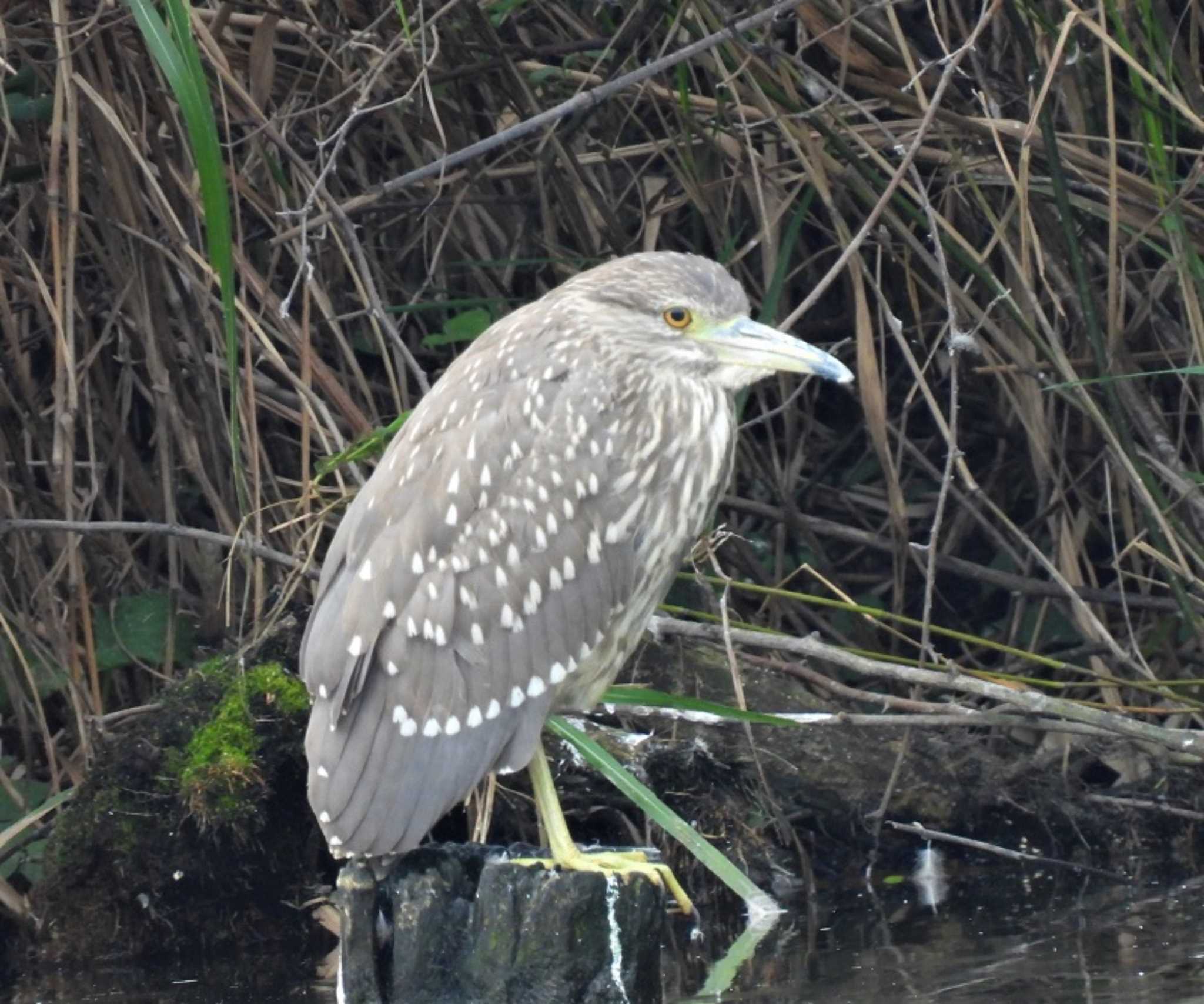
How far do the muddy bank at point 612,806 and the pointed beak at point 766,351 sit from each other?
50.8 inches

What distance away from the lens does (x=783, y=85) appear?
15.5 feet

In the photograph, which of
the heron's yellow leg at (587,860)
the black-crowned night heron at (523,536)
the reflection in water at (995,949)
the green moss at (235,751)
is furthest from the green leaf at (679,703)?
the green moss at (235,751)

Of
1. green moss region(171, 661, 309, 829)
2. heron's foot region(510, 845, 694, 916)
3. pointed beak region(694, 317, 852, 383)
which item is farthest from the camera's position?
green moss region(171, 661, 309, 829)

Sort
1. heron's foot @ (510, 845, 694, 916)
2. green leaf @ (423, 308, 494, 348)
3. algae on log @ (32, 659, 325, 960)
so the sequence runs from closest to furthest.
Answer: heron's foot @ (510, 845, 694, 916) → algae on log @ (32, 659, 325, 960) → green leaf @ (423, 308, 494, 348)

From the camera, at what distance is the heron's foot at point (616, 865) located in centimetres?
309

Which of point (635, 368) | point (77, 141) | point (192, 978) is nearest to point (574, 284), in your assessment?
point (635, 368)

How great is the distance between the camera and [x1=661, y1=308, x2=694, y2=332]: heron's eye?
356cm

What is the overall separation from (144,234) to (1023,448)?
8.61 feet

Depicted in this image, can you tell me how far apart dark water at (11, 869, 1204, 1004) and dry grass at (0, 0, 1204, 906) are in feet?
1.85

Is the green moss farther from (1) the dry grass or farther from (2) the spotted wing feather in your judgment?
(2) the spotted wing feather

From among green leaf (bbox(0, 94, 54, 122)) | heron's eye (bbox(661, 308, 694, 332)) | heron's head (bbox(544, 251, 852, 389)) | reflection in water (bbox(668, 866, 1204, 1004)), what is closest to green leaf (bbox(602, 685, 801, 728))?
reflection in water (bbox(668, 866, 1204, 1004))

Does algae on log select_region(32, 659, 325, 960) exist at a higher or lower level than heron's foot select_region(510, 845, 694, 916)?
lower

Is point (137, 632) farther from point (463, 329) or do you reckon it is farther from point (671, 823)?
point (671, 823)

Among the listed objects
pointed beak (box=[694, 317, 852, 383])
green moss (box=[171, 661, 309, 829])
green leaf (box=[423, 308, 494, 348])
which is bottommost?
green moss (box=[171, 661, 309, 829])
